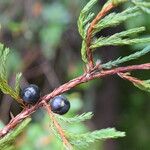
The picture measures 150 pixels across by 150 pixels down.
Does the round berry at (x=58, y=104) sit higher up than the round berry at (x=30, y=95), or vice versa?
the round berry at (x=30, y=95)

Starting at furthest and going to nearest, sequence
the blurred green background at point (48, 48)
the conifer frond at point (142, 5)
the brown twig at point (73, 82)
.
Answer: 1. the blurred green background at point (48, 48)
2. the brown twig at point (73, 82)
3. the conifer frond at point (142, 5)

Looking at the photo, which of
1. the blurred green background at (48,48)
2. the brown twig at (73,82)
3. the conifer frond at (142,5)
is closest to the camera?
the conifer frond at (142,5)

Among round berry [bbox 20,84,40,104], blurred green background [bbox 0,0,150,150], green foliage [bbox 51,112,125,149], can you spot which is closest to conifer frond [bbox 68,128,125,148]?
green foliage [bbox 51,112,125,149]

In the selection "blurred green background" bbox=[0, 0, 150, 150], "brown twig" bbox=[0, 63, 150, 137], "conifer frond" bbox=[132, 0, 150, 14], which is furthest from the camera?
"blurred green background" bbox=[0, 0, 150, 150]

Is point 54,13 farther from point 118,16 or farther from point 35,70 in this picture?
point 118,16

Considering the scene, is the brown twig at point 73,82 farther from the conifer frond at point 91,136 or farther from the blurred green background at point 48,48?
the blurred green background at point 48,48

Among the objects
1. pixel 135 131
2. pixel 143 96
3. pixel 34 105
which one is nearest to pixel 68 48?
pixel 143 96

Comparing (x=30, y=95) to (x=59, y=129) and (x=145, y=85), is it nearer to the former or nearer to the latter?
(x=59, y=129)

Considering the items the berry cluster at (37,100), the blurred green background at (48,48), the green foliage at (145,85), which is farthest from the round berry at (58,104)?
the blurred green background at (48,48)

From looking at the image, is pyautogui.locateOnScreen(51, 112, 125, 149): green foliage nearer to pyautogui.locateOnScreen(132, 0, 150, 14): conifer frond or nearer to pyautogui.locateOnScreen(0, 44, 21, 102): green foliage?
pyautogui.locateOnScreen(0, 44, 21, 102): green foliage
